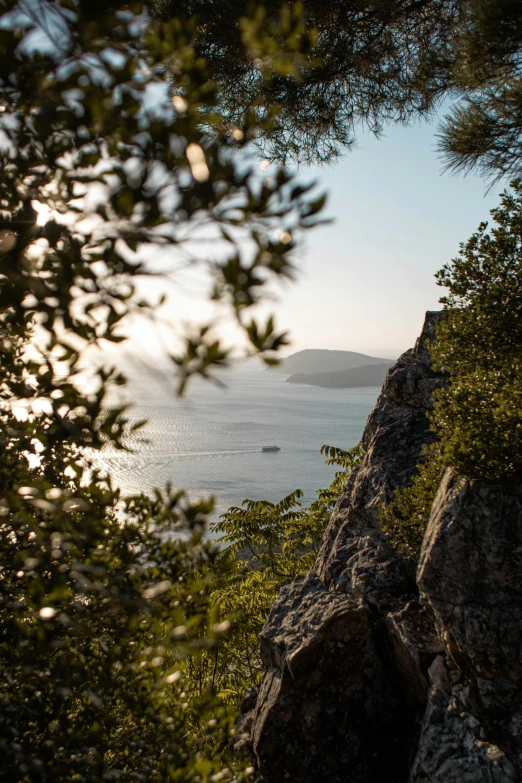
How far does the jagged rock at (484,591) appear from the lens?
536cm

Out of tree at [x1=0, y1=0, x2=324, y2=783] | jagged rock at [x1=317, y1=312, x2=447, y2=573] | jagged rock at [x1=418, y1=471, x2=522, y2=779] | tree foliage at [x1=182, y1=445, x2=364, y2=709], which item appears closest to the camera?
tree at [x1=0, y1=0, x2=324, y2=783]

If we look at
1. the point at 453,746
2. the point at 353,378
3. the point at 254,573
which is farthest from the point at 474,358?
the point at 353,378

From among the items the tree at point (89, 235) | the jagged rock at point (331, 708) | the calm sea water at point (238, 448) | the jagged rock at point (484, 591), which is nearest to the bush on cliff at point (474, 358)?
the jagged rock at point (484, 591)

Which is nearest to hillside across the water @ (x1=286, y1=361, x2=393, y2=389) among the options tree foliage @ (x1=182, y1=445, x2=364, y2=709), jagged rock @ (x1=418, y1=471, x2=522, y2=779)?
tree foliage @ (x1=182, y1=445, x2=364, y2=709)

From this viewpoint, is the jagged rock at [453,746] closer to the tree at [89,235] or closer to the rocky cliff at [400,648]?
the rocky cliff at [400,648]

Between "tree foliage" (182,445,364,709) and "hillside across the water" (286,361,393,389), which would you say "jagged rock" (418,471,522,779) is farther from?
"hillside across the water" (286,361,393,389)

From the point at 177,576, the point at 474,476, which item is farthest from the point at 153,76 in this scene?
the point at 474,476

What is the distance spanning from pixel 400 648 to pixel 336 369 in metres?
147

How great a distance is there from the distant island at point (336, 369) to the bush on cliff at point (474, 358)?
11391 cm

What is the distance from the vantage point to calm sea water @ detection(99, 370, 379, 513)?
36.3 metres

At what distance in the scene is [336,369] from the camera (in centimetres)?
15175

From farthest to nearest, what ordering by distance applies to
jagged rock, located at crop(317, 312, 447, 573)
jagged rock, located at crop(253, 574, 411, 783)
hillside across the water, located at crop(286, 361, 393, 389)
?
hillside across the water, located at crop(286, 361, 393, 389) < jagged rock, located at crop(317, 312, 447, 573) < jagged rock, located at crop(253, 574, 411, 783)

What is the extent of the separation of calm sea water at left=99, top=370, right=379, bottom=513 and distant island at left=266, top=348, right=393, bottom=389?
4317 cm

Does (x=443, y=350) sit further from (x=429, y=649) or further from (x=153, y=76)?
(x=153, y=76)
